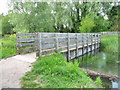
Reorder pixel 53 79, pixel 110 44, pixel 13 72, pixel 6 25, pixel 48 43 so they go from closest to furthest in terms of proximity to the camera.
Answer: pixel 53 79, pixel 13 72, pixel 48 43, pixel 110 44, pixel 6 25

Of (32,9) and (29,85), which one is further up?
(32,9)

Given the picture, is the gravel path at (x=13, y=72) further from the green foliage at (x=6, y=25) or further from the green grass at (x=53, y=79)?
the green foliage at (x=6, y=25)

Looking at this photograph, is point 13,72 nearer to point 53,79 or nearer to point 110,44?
point 53,79

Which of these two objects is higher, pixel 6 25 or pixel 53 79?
pixel 6 25

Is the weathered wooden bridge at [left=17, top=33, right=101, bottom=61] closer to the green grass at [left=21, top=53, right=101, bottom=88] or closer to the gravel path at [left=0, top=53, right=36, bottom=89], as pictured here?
the gravel path at [left=0, top=53, right=36, bottom=89]

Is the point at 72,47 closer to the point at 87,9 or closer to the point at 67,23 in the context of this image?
the point at 67,23

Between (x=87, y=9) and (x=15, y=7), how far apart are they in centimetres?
1297

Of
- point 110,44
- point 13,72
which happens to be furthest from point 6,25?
point 13,72

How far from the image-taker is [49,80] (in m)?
3.80

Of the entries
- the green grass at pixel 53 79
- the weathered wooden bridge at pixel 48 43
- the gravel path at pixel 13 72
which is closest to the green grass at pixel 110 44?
the weathered wooden bridge at pixel 48 43

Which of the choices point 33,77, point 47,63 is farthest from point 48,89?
point 47,63

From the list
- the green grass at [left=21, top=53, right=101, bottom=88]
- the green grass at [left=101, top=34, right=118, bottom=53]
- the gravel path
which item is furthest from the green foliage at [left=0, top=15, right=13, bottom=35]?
the green grass at [left=21, top=53, right=101, bottom=88]

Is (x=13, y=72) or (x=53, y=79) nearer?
(x=53, y=79)

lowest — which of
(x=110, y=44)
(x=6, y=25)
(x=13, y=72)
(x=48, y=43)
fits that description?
(x=110, y=44)
